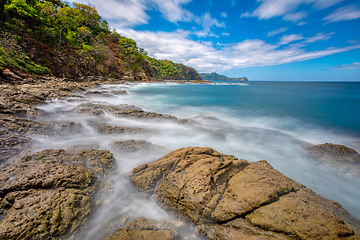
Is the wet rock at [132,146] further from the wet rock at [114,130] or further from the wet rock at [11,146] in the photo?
the wet rock at [11,146]

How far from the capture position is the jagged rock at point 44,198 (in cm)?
248

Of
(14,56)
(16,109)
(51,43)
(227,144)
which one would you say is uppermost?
(51,43)

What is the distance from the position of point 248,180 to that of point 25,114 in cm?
1078

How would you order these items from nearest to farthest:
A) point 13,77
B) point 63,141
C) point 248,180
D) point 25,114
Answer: point 248,180, point 63,141, point 25,114, point 13,77

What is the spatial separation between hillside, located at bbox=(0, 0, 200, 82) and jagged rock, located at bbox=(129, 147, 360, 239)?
1912 cm

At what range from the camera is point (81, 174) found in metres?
3.69

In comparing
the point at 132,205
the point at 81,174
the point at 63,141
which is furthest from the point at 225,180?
the point at 63,141

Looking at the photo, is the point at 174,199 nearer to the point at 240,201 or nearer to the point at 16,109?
the point at 240,201

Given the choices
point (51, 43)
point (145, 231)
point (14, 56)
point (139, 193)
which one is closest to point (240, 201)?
point (145, 231)

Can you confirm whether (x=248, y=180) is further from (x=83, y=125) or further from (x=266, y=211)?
(x=83, y=125)

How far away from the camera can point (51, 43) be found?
2283 centimetres

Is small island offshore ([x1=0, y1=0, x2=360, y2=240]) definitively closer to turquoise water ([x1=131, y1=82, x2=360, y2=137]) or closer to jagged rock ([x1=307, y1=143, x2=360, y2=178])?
jagged rock ([x1=307, y1=143, x2=360, y2=178])

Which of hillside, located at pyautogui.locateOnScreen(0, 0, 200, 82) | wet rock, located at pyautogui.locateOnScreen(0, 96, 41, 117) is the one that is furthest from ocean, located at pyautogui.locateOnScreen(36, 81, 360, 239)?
hillside, located at pyautogui.locateOnScreen(0, 0, 200, 82)

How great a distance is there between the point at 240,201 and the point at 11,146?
714cm
